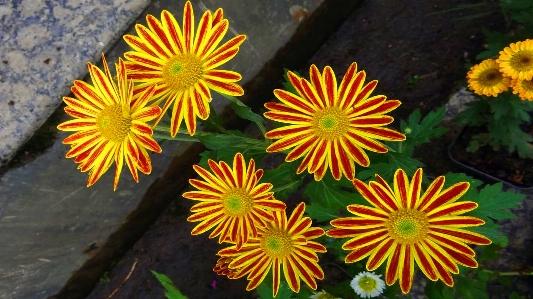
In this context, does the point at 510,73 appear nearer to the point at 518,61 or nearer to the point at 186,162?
the point at 518,61

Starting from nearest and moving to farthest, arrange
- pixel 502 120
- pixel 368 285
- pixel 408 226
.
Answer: pixel 408 226, pixel 368 285, pixel 502 120

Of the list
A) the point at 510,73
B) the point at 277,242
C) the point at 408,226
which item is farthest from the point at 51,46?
the point at 510,73

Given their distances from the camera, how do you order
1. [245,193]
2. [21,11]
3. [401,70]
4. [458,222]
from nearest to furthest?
1. [458,222]
2. [245,193]
3. [21,11]
4. [401,70]

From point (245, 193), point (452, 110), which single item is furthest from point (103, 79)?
point (452, 110)

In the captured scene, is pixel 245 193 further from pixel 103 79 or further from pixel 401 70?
pixel 401 70

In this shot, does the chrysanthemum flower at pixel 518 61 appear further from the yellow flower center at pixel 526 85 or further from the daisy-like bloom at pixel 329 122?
the daisy-like bloom at pixel 329 122
